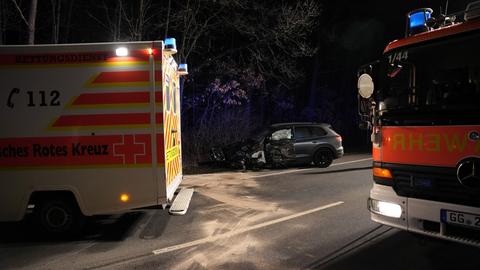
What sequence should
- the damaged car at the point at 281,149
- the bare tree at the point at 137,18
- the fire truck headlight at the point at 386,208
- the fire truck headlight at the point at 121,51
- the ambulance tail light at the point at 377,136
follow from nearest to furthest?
1. the fire truck headlight at the point at 386,208
2. the ambulance tail light at the point at 377,136
3. the fire truck headlight at the point at 121,51
4. the damaged car at the point at 281,149
5. the bare tree at the point at 137,18

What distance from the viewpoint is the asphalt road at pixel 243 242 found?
538 cm

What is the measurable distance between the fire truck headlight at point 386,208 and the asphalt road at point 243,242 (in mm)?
625

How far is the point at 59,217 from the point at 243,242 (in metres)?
2.80

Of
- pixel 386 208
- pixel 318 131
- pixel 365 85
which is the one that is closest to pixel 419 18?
pixel 365 85

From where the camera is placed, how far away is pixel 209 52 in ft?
62.0

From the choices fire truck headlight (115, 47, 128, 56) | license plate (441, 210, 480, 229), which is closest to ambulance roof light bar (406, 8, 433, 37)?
license plate (441, 210, 480, 229)

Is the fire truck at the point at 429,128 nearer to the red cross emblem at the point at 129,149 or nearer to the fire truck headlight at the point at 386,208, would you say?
the fire truck headlight at the point at 386,208

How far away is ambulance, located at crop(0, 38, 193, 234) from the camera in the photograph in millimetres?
6250

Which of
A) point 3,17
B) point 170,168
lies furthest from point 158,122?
point 3,17

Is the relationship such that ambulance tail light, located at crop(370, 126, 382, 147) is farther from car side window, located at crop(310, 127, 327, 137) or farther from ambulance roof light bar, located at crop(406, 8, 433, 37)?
car side window, located at crop(310, 127, 327, 137)

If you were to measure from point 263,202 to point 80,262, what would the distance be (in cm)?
440

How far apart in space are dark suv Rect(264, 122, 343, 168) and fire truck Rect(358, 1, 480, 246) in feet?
28.2

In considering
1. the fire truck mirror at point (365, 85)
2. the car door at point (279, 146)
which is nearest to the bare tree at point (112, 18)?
the car door at point (279, 146)

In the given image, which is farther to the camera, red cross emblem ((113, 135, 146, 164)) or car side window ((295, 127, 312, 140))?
car side window ((295, 127, 312, 140))
